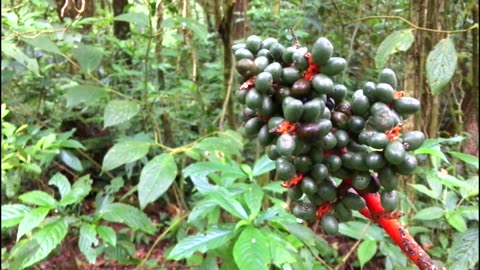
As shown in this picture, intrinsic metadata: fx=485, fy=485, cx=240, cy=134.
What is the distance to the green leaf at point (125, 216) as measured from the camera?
1.80 m

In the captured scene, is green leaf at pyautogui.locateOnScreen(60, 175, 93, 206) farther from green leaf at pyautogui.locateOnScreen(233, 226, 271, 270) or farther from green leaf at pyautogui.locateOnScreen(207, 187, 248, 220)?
green leaf at pyautogui.locateOnScreen(233, 226, 271, 270)

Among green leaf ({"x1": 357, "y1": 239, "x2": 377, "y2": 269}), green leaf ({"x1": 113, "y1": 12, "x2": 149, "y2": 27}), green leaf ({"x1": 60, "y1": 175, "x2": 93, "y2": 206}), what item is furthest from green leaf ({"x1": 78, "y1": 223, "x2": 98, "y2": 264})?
green leaf ({"x1": 357, "y1": 239, "x2": 377, "y2": 269})

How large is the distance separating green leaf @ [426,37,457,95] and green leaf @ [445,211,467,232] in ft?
1.46

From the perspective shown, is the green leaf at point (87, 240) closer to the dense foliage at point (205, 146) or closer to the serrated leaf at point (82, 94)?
the dense foliage at point (205, 146)

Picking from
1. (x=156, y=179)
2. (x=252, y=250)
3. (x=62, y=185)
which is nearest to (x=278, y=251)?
(x=252, y=250)

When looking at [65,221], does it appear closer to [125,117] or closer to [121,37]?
[125,117]

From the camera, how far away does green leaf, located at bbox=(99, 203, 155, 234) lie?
1.80m

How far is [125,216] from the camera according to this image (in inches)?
71.6

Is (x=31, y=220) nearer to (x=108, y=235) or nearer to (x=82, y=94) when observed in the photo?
(x=108, y=235)

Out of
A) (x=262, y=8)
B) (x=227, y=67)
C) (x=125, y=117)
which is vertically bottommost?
(x=125, y=117)

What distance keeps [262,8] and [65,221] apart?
1.99 m

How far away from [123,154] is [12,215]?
0.43 meters

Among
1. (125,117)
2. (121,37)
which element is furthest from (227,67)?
(121,37)

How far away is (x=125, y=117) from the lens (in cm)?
199
